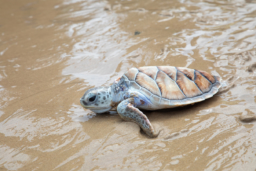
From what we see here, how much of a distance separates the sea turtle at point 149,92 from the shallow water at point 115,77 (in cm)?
16

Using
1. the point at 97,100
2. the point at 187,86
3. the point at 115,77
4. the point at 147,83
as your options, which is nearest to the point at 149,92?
the point at 147,83

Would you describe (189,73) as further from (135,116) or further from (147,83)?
(135,116)

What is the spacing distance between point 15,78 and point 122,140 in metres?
2.81

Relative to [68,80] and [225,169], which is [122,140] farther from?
[68,80]

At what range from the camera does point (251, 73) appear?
3.59 meters

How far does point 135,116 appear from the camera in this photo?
2.72 m

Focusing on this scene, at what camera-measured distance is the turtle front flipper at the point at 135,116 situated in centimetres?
256

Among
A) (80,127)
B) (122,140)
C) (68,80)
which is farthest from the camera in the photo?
(68,80)

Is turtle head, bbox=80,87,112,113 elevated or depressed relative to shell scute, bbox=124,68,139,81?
depressed

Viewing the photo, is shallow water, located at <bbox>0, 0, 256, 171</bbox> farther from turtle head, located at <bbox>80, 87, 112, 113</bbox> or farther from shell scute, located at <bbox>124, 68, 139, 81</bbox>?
shell scute, located at <bbox>124, 68, 139, 81</bbox>

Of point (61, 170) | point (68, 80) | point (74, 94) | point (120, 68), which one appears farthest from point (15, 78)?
point (61, 170)

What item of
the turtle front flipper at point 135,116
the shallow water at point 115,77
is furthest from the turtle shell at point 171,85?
the turtle front flipper at point 135,116

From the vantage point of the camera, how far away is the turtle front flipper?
2.56 m

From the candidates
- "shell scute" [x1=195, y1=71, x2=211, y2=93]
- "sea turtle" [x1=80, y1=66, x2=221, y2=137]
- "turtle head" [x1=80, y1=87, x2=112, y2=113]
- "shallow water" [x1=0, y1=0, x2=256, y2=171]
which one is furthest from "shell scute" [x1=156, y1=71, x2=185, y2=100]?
"turtle head" [x1=80, y1=87, x2=112, y2=113]
